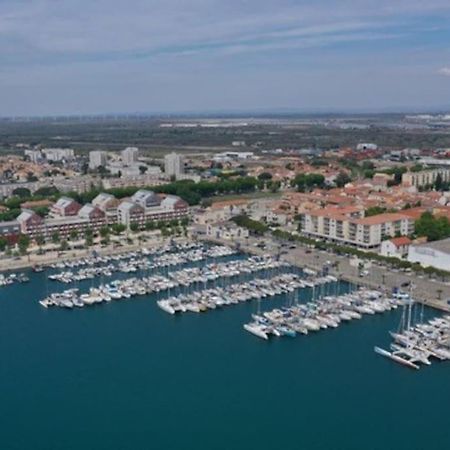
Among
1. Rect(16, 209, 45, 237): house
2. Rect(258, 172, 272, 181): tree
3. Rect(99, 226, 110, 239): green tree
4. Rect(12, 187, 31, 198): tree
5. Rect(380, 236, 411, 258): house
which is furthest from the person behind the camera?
Rect(258, 172, 272, 181): tree

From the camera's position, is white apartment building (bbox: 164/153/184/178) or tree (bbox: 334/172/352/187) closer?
tree (bbox: 334/172/352/187)

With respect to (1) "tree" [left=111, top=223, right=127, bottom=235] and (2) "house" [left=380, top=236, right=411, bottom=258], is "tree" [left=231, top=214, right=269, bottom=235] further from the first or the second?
(2) "house" [left=380, top=236, right=411, bottom=258]

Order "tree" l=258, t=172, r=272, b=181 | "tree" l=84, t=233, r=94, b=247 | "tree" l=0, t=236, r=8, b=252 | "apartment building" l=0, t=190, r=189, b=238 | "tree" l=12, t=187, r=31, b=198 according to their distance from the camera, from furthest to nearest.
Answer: "tree" l=258, t=172, r=272, b=181
"tree" l=12, t=187, r=31, b=198
"apartment building" l=0, t=190, r=189, b=238
"tree" l=84, t=233, r=94, b=247
"tree" l=0, t=236, r=8, b=252

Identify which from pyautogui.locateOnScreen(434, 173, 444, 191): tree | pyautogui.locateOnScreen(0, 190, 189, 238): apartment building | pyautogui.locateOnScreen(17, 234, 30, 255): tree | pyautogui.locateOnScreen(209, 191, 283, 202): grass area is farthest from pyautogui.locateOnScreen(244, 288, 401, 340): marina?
pyautogui.locateOnScreen(434, 173, 444, 191): tree

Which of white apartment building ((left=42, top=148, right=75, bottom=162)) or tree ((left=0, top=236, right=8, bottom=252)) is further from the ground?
white apartment building ((left=42, top=148, right=75, bottom=162))

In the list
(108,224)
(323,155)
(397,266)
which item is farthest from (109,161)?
(397,266)

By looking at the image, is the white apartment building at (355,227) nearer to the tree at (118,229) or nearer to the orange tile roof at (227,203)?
the orange tile roof at (227,203)

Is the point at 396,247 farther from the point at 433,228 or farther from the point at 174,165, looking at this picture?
the point at 174,165
